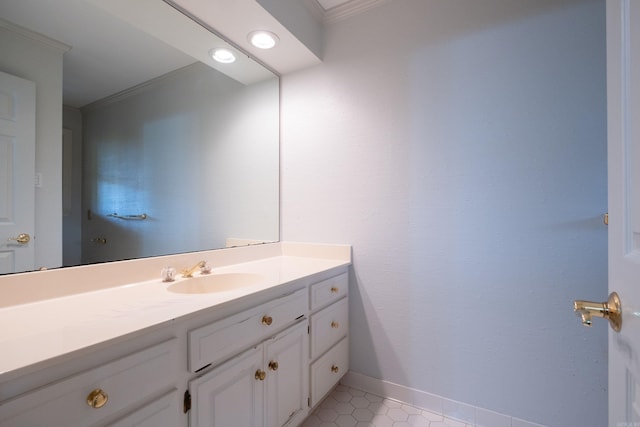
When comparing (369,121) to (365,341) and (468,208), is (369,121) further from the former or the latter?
(365,341)

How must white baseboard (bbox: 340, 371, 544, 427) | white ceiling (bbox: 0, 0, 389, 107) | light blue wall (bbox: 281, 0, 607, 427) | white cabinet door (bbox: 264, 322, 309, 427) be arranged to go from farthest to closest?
white baseboard (bbox: 340, 371, 544, 427)
light blue wall (bbox: 281, 0, 607, 427)
white cabinet door (bbox: 264, 322, 309, 427)
white ceiling (bbox: 0, 0, 389, 107)

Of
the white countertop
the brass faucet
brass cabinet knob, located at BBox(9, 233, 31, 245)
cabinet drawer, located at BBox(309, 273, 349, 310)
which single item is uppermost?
brass cabinet knob, located at BBox(9, 233, 31, 245)

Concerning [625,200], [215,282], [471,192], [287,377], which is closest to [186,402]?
[287,377]

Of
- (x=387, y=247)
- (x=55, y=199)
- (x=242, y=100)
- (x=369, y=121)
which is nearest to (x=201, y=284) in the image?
(x=55, y=199)

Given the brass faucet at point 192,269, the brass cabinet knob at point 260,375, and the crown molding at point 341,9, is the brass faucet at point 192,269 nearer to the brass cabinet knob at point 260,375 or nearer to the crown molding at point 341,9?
the brass cabinet knob at point 260,375

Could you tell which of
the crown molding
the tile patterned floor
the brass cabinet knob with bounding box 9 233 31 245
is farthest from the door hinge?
the crown molding

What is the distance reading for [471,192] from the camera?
132 cm

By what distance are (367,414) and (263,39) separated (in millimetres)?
2066

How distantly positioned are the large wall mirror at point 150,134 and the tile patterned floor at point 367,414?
1.00 meters

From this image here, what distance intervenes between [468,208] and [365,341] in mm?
938

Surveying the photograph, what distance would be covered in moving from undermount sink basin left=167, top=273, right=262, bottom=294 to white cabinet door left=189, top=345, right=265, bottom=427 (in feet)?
1.19

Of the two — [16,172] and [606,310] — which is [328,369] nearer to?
[606,310]

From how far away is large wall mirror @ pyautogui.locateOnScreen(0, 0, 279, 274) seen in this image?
95cm

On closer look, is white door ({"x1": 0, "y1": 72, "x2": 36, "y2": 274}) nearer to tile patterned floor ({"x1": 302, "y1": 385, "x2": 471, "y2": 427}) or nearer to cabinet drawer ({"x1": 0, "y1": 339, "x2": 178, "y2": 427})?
cabinet drawer ({"x1": 0, "y1": 339, "x2": 178, "y2": 427})
